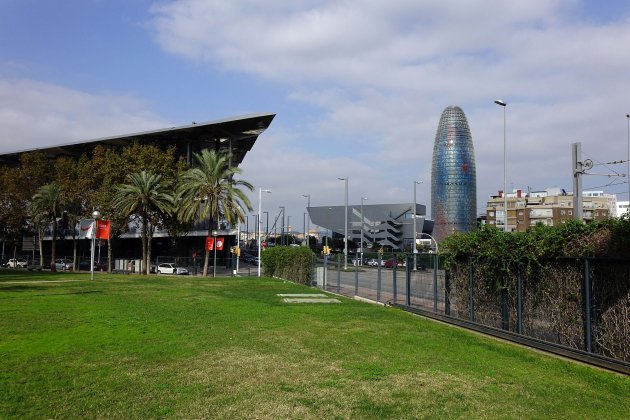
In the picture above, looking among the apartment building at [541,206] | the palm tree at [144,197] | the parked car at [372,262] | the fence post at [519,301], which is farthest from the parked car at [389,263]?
the apartment building at [541,206]

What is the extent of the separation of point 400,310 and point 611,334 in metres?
8.78

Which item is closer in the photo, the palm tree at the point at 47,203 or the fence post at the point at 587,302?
the fence post at the point at 587,302

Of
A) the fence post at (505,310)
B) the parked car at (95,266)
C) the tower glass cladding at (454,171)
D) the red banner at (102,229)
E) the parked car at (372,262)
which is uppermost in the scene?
the tower glass cladding at (454,171)

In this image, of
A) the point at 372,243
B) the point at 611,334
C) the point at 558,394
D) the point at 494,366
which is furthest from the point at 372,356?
the point at 372,243

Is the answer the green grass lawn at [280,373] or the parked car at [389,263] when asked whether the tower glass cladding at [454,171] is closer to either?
the parked car at [389,263]

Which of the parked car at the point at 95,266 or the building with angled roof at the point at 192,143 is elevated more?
the building with angled roof at the point at 192,143

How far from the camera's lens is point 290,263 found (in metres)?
34.2

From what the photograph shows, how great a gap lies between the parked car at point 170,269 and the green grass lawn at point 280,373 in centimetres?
4108

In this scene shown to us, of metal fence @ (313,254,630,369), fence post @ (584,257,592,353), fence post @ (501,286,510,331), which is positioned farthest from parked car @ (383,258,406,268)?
fence post @ (584,257,592,353)

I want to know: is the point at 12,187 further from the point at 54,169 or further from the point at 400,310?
the point at 400,310

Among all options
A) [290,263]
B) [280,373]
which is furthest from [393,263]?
[290,263]

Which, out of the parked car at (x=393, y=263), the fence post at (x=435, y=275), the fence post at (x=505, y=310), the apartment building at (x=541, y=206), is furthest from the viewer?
the apartment building at (x=541, y=206)

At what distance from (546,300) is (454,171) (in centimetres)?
13409

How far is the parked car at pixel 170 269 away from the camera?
177ft
